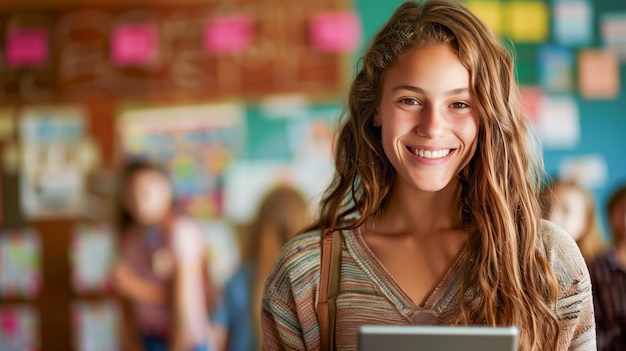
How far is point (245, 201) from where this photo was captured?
4512 mm

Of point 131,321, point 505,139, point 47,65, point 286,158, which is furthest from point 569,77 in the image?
point 505,139

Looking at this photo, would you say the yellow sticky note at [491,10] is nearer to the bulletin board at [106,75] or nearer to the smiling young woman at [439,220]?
the bulletin board at [106,75]

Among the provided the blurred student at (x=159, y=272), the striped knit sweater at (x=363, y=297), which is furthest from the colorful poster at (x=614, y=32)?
the striped knit sweater at (x=363, y=297)

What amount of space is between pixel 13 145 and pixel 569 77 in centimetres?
304

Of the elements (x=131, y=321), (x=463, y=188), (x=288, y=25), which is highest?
(x=288, y=25)

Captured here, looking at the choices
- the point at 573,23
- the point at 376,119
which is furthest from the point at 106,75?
the point at 376,119

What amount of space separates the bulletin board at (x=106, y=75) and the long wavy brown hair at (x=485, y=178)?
9.51 feet

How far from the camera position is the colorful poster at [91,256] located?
4.64 meters

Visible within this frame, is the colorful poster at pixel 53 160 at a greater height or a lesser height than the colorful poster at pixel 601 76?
lesser

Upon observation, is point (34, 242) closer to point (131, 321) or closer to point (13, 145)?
point (13, 145)

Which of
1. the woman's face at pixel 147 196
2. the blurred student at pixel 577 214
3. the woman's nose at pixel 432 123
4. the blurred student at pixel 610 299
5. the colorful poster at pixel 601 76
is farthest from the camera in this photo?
the colorful poster at pixel 601 76

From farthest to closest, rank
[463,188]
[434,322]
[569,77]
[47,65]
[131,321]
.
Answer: [47,65], [569,77], [131,321], [463,188], [434,322]

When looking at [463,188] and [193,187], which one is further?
[193,187]

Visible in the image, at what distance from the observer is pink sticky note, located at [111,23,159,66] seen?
4.58 m
